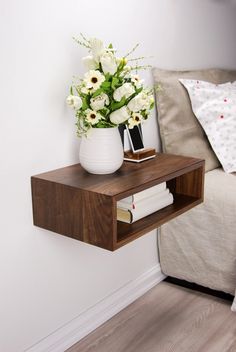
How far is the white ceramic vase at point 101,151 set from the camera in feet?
4.93

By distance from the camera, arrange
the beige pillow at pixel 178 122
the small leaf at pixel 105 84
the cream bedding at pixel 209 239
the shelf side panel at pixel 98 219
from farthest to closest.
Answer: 1. the beige pillow at pixel 178 122
2. the cream bedding at pixel 209 239
3. the small leaf at pixel 105 84
4. the shelf side panel at pixel 98 219

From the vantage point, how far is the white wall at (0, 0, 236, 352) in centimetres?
141

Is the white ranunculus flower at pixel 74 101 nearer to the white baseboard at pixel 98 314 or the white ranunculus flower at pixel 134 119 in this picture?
Result: the white ranunculus flower at pixel 134 119

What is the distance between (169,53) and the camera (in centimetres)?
216

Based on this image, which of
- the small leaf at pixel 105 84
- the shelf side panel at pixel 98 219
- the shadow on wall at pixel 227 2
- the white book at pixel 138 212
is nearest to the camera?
the shelf side panel at pixel 98 219

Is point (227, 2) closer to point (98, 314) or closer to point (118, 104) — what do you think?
point (118, 104)

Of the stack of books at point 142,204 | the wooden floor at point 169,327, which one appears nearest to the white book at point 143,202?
the stack of books at point 142,204

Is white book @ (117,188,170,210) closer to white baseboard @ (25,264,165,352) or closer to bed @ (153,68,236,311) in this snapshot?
bed @ (153,68,236,311)

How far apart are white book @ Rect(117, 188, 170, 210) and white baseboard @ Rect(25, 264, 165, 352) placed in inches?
22.2

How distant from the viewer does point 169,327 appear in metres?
1.89

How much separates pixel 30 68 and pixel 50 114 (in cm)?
18

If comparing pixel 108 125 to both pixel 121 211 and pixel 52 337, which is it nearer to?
pixel 121 211

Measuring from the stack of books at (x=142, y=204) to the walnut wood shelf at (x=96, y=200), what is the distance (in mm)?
21

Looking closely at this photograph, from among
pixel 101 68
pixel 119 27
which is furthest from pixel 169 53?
pixel 101 68
